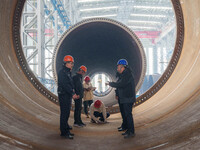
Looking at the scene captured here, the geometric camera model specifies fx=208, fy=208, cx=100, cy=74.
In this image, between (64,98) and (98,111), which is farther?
(98,111)

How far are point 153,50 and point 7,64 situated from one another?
93.4 feet

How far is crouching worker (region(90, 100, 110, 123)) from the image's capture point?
463 cm

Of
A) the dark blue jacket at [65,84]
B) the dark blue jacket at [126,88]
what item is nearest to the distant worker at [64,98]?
the dark blue jacket at [65,84]

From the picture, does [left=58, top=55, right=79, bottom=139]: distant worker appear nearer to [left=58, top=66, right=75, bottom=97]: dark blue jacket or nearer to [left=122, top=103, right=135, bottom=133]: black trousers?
[left=58, top=66, right=75, bottom=97]: dark blue jacket

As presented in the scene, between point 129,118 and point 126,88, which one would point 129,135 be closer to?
point 129,118

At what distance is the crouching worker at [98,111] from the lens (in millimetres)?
4627

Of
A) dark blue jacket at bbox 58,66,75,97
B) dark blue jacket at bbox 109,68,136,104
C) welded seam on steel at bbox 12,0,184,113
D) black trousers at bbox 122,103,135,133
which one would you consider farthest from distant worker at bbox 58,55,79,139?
welded seam on steel at bbox 12,0,184,113

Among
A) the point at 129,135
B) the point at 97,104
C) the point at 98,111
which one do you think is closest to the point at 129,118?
the point at 129,135

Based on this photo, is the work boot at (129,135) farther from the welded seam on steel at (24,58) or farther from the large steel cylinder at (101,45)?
the large steel cylinder at (101,45)

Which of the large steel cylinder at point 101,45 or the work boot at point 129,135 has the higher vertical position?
the large steel cylinder at point 101,45

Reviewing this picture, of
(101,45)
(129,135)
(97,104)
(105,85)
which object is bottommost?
(129,135)

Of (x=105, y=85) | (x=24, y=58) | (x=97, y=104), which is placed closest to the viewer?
(x=105, y=85)

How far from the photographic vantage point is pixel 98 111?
4.89 metres

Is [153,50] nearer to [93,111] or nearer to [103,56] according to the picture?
[103,56]
